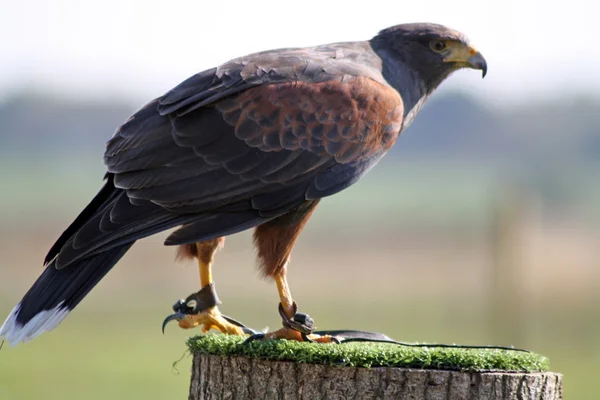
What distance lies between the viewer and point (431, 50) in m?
6.85

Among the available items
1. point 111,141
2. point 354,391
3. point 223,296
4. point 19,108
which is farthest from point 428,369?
point 19,108

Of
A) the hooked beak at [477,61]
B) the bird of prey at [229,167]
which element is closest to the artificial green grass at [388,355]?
the bird of prey at [229,167]

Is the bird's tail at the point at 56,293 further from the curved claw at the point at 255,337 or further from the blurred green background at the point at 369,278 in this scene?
the blurred green background at the point at 369,278

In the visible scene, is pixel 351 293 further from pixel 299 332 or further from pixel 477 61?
pixel 299 332

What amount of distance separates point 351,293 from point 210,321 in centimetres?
1802

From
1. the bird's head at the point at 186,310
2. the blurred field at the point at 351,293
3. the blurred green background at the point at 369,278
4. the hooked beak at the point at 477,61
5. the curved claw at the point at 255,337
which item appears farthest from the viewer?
the blurred field at the point at 351,293

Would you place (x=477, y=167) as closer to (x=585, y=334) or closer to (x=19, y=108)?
(x=19, y=108)

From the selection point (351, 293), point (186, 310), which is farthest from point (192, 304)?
point (351, 293)

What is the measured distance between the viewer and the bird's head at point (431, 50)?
22.4ft

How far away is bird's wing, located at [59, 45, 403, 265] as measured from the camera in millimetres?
5828

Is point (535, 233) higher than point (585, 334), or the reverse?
point (585, 334)

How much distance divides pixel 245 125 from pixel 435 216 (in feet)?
122

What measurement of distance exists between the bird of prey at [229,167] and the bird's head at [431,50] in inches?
16.1

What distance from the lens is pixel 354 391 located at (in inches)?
202
